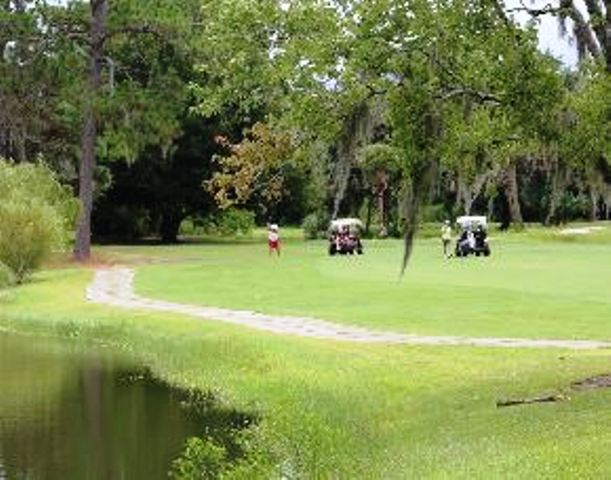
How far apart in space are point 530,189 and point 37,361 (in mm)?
76169

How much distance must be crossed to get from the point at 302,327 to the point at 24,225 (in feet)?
59.2

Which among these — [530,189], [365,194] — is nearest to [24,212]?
[365,194]

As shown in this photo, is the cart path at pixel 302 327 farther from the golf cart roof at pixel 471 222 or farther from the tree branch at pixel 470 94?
the golf cart roof at pixel 471 222

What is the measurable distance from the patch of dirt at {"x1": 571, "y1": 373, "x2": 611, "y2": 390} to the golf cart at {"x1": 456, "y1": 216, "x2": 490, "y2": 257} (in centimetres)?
3816

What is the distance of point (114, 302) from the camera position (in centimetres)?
3888

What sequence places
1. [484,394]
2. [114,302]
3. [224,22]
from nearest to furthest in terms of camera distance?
[484,394], [224,22], [114,302]

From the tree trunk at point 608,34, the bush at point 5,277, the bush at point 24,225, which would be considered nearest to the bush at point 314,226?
the bush at point 24,225

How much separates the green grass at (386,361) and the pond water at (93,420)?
0.96 m

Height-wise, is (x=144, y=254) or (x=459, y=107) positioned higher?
(x=459, y=107)

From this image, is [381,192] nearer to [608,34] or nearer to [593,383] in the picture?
[593,383]

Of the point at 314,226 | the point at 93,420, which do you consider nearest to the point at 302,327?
the point at 93,420

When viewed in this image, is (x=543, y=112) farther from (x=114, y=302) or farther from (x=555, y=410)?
(x=114, y=302)

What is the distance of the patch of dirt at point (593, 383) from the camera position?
18809 millimetres

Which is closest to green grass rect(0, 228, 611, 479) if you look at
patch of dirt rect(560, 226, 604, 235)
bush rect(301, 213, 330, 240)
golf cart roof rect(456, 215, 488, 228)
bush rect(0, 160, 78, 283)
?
bush rect(0, 160, 78, 283)
